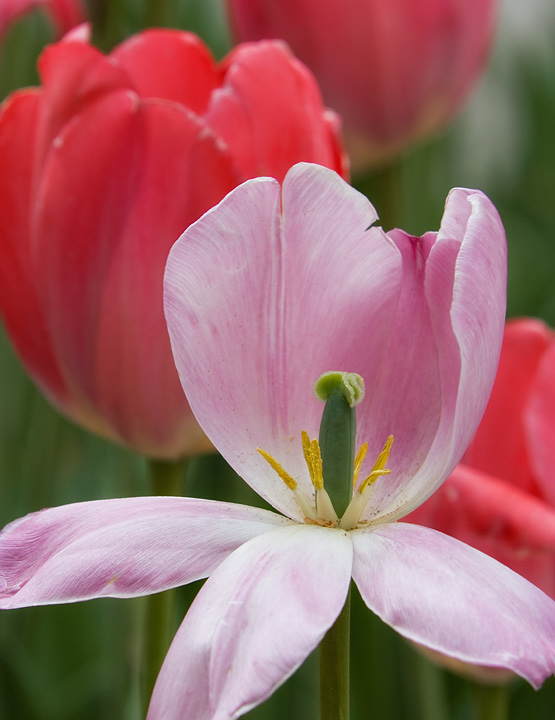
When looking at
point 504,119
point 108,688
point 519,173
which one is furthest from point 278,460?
point 504,119

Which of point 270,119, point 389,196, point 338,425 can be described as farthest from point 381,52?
point 338,425

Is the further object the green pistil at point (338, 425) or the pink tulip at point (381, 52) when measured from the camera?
the pink tulip at point (381, 52)

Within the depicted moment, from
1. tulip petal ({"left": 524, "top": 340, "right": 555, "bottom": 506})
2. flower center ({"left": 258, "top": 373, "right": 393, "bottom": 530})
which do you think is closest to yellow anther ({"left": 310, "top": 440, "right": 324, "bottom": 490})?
flower center ({"left": 258, "top": 373, "right": 393, "bottom": 530})

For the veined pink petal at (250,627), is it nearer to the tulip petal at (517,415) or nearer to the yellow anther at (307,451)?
the yellow anther at (307,451)

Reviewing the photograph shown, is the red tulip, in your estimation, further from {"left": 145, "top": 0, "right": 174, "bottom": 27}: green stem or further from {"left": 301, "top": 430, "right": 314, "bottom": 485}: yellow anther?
{"left": 145, "top": 0, "right": 174, "bottom": 27}: green stem

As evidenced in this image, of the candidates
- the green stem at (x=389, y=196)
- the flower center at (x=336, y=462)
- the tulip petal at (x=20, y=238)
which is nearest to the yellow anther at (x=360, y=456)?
the flower center at (x=336, y=462)

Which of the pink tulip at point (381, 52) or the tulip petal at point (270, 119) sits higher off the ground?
the tulip petal at point (270, 119)

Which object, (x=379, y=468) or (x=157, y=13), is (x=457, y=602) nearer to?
(x=379, y=468)
